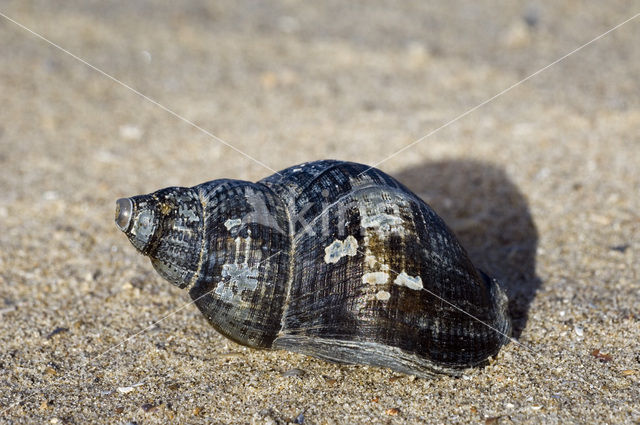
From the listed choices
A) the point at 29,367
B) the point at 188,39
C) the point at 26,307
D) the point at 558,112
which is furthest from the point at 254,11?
the point at 29,367

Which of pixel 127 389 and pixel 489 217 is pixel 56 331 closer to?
pixel 127 389

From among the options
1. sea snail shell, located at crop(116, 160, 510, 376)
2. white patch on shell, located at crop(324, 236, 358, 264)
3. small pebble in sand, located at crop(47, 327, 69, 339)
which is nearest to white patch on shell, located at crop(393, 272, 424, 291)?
sea snail shell, located at crop(116, 160, 510, 376)

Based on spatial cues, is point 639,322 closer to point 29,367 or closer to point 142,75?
point 29,367

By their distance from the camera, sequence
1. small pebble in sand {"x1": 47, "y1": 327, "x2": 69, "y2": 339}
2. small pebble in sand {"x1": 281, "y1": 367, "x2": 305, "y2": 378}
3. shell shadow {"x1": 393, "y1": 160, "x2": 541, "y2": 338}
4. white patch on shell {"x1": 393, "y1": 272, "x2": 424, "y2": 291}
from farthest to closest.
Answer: shell shadow {"x1": 393, "y1": 160, "x2": 541, "y2": 338}
small pebble in sand {"x1": 47, "y1": 327, "x2": 69, "y2": 339}
small pebble in sand {"x1": 281, "y1": 367, "x2": 305, "y2": 378}
white patch on shell {"x1": 393, "y1": 272, "x2": 424, "y2": 291}

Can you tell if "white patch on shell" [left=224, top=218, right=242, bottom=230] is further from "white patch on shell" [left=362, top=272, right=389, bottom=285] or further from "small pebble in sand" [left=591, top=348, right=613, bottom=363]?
"small pebble in sand" [left=591, top=348, right=613, bottom=363]

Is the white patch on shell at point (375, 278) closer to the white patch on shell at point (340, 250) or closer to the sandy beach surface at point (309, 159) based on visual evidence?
the white patch on shell at point (340, 250)

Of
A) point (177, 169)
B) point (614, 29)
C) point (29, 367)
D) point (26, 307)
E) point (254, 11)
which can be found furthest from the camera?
point (254, 11)
